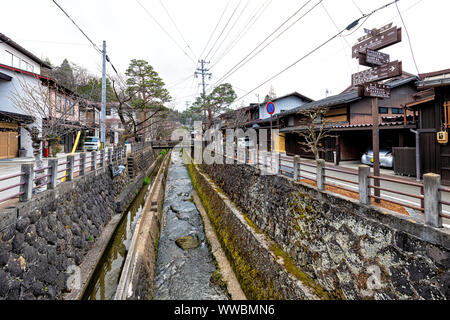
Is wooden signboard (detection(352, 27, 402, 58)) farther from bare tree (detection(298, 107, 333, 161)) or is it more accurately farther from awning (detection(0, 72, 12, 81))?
awning (detection(0, 72, 12, 81))

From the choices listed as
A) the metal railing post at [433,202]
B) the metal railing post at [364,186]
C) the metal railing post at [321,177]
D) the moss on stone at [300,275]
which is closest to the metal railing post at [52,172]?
the moss on stone at [300,275]

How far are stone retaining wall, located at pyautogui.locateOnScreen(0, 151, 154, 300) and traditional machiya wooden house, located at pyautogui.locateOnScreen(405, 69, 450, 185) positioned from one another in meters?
12.9

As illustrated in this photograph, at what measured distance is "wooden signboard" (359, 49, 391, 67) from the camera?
5555mm

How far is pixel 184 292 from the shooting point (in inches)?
277

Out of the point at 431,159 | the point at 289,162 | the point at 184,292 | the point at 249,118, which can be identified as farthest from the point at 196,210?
the point at 249,118

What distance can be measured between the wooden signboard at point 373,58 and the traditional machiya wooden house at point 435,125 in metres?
2.95

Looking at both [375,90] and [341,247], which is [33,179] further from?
[375,90]

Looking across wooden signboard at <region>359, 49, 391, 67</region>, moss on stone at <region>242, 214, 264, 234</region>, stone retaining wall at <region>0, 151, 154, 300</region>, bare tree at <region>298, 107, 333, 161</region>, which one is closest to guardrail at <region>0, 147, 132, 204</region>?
stone retaining wall at <region>0, 151, 154, 300</region>

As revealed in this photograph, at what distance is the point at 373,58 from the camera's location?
560 centimetres

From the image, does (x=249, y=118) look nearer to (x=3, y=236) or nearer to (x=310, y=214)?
(x=310, y=214)

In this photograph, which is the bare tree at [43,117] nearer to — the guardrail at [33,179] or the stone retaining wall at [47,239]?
the guardrail at [33,179]

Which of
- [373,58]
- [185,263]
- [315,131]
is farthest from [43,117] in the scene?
[315,131]

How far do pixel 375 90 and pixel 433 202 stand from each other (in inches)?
142

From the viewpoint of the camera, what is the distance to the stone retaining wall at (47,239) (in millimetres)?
4297
